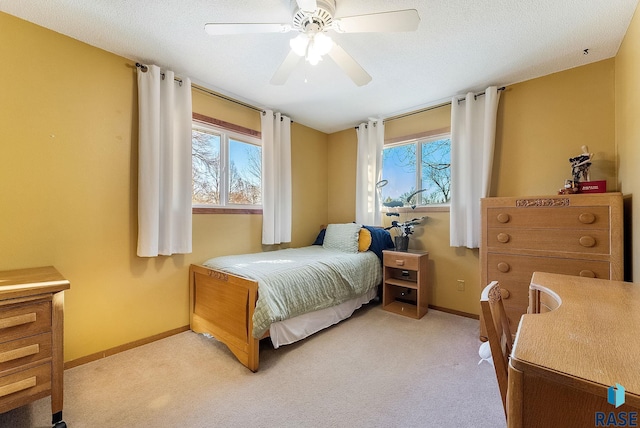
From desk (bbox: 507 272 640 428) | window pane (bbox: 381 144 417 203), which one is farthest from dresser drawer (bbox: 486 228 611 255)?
desk (bbox: 507 272 640 428)

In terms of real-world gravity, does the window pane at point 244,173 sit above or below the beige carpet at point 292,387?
above

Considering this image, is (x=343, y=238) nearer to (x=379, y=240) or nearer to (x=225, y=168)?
(x=379, y=240)

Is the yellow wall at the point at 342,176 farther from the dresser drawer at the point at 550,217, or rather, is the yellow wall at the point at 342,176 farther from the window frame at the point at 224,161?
the dresser drawer at the point at 550,217

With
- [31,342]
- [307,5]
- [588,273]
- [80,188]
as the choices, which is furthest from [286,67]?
[588,273]

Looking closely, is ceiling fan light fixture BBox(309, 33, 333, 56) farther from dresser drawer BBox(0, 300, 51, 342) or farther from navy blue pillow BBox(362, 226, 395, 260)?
navy blue pillow BBox(362, 226, 395, 260)

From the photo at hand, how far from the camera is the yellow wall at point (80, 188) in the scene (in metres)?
1.77

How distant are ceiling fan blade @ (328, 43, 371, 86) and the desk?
170cm

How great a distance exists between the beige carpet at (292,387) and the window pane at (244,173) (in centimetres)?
155

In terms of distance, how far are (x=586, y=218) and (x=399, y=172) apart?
190 cm

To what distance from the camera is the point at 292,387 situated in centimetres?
174

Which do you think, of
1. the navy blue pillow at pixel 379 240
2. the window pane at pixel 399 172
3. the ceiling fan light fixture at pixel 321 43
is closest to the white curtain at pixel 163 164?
the ceiling fan light fixture at pixel 321 43

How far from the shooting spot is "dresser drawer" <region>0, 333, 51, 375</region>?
128 centimetres

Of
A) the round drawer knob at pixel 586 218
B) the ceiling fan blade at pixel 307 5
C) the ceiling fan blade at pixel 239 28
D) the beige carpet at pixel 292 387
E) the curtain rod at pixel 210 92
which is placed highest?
the curtain rod at pixel 210 92

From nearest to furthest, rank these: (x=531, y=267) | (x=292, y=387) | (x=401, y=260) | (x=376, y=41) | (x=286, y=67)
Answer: (x=292, y=387), (x=286, y=67), (x=376, y=41), (x=531, y=267), (x=401, y=260)
